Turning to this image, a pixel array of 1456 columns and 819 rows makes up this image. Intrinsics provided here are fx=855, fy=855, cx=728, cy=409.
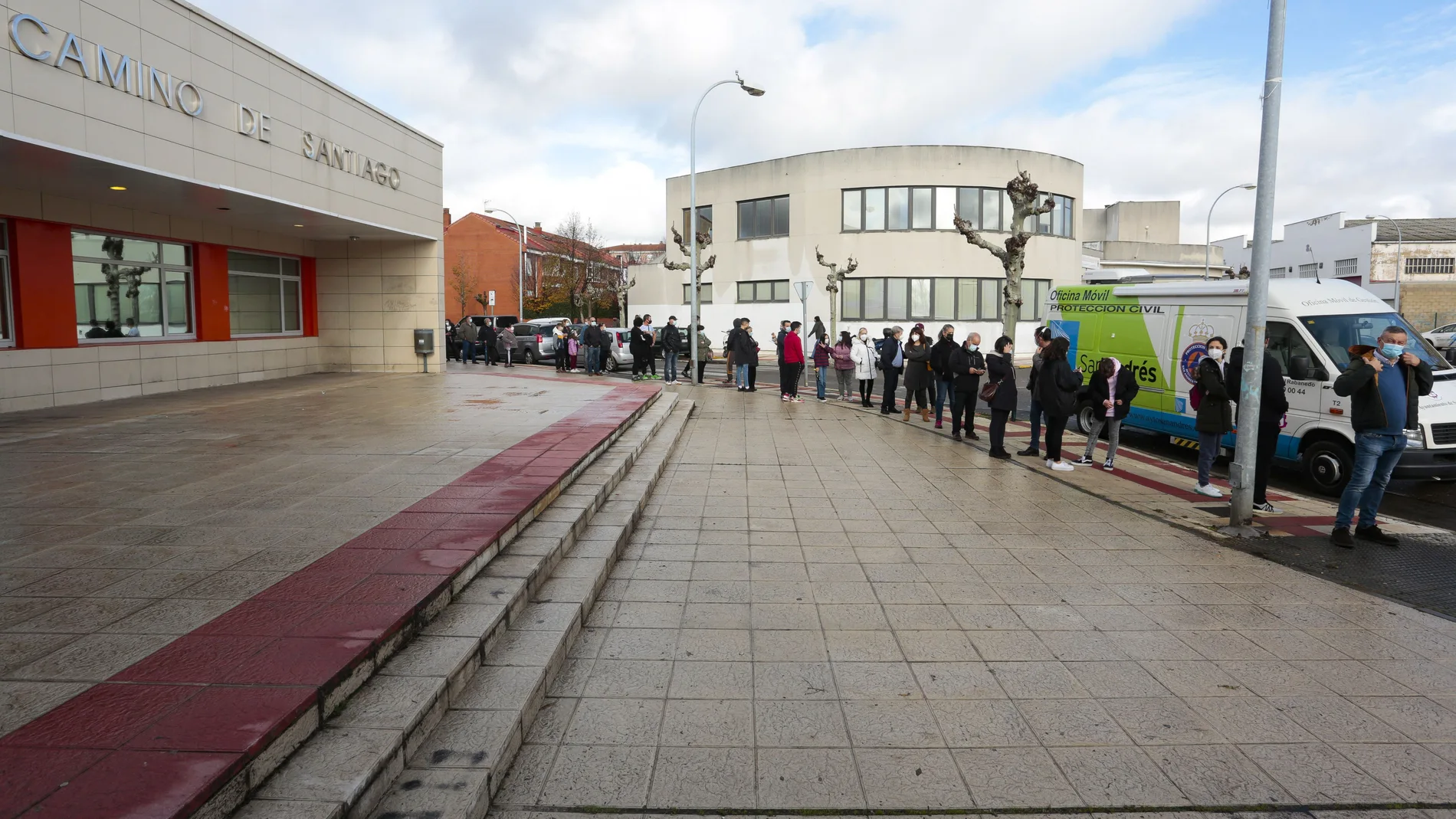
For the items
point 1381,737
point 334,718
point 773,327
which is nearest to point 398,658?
point 334,718

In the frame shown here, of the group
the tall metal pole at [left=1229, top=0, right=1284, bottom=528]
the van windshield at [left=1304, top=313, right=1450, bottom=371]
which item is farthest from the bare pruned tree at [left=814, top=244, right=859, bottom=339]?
the tall metal pole at [left=1229, top=0, right=1284, bottom=528]

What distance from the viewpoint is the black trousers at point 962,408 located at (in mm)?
12867

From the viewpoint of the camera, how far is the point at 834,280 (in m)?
34.6

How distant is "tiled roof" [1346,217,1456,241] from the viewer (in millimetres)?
57406

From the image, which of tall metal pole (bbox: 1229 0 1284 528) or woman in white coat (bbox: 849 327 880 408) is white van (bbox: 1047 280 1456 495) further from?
woman in white coat (bbox: 849 327 880 408)

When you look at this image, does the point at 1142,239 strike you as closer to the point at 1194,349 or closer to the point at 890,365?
the point at 890,365

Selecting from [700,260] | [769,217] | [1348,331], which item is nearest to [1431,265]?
[769,217]

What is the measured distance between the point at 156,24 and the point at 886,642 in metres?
12.5

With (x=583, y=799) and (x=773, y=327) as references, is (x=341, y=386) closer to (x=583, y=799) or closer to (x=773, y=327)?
(x=583, y=799)

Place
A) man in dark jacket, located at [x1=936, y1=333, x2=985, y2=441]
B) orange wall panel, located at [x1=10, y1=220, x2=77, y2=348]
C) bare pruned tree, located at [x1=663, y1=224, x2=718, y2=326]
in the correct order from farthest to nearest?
bare pruned tree, located at [x1=663, y1=224, x2=718, y2=326] < man in dark jacket, located at [x1=936, y1=333, x2=985, y2=441] < orange wall panel, located at [x1=10, y1=220, x2=77, y2=348]

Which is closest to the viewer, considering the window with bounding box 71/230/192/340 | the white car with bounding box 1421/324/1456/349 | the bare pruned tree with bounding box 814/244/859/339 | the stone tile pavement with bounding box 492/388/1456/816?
the stone tile pavement with bounding box 492/388/1456/816

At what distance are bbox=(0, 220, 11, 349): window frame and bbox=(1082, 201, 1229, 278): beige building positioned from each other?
5646cm

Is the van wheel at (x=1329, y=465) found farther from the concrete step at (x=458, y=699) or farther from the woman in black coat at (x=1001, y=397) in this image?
the concrete step at (x=458, y=699)

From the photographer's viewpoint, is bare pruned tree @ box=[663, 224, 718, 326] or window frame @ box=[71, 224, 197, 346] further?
bare pruned tree @ box=[663, 224, 718, 326]
